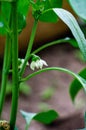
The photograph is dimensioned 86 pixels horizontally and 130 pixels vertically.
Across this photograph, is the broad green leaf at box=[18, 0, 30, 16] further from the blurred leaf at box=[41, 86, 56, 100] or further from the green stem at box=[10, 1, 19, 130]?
the blurred leaf at box=[41, 86, 56, 100]

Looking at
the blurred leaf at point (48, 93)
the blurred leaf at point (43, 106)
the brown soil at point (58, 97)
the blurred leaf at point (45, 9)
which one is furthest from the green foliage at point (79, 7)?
the blurred leaf at point (48, 93)

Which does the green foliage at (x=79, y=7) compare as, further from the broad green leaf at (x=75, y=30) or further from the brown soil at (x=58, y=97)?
the brown soil at (x=58, y=97)

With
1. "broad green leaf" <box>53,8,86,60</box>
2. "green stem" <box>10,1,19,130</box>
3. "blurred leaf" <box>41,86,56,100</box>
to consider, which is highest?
"broad green leaf" <box>53,8,86,60</box>

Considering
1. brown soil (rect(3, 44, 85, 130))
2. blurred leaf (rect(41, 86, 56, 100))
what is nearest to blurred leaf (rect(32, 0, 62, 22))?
brown soil (rect(3, 44, 85, 130))

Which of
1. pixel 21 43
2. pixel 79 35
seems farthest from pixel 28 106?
pixel 79 35

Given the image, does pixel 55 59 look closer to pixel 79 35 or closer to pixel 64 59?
pixel 64 59

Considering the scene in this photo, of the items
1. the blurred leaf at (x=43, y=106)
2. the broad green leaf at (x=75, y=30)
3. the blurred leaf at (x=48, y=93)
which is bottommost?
the blurred leaf at (x=48, y=93)

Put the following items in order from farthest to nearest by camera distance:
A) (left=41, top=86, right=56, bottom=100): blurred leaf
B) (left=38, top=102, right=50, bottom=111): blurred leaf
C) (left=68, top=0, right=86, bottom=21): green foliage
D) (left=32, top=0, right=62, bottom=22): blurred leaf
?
(left=41, top=86, right=56, bottom=100): blurred leaf → (left=38, top=102, right=50, bottom=111): blurred leaf → (left=32, top=0, right=62, bottom=22): blurred leaf → (left=68, top=0, right=86, bottom=21): green foliage

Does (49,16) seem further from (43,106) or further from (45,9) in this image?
(43,106)

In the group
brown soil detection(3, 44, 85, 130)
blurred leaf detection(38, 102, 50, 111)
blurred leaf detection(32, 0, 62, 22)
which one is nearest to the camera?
blurred leaf detection(32, 0, 62, 22)
